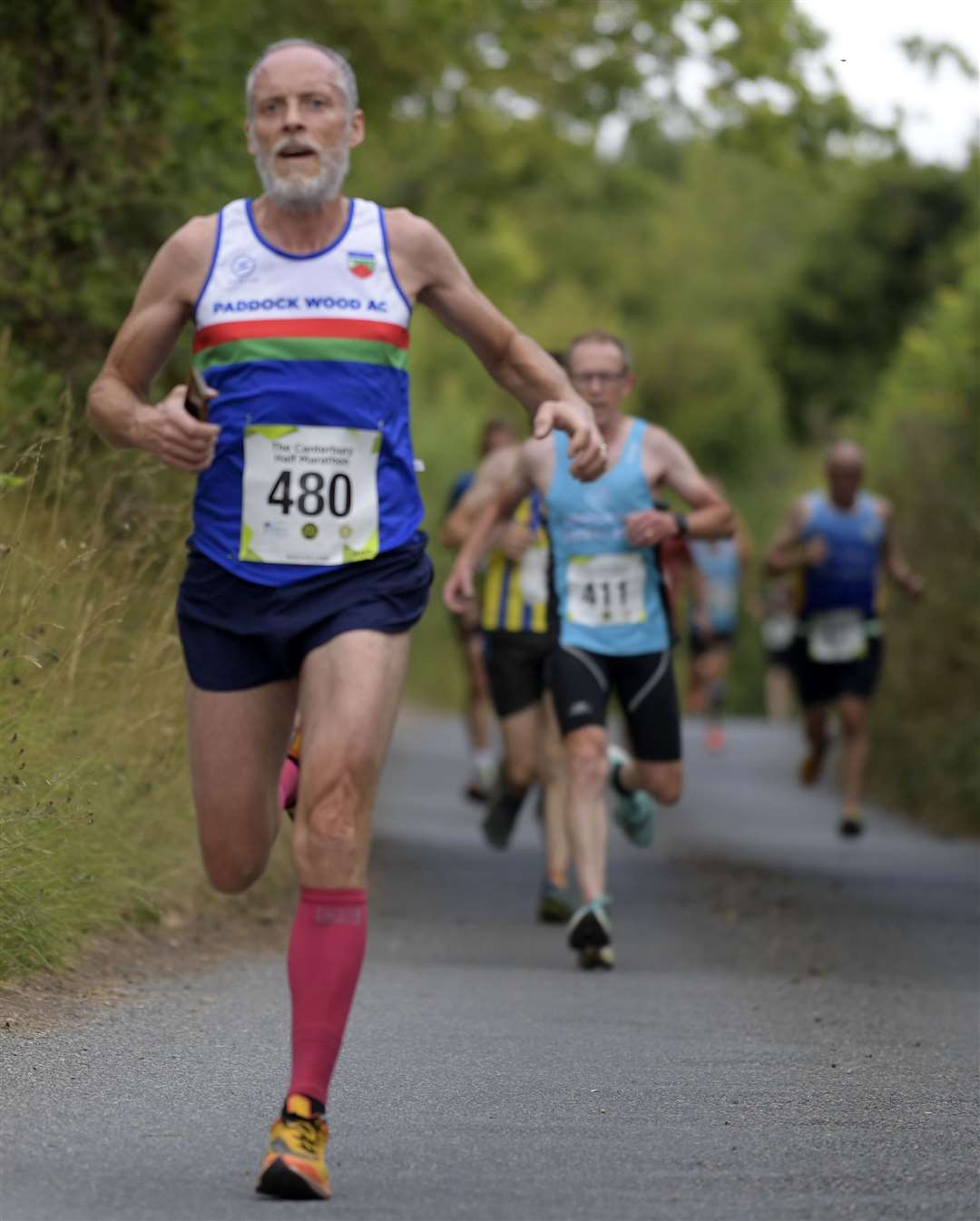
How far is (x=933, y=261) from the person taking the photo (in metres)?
55.7

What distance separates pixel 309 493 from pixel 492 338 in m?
0.65

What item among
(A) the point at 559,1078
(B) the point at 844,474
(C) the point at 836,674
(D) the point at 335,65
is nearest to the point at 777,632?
(C) the point at 836,674

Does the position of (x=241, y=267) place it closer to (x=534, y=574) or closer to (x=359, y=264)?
(x=359, y=264)

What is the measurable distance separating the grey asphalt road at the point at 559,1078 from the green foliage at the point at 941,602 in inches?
193

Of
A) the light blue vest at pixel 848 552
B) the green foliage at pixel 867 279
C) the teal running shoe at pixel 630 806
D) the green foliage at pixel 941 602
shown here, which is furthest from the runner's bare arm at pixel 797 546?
the green foliage at pixel 867 279

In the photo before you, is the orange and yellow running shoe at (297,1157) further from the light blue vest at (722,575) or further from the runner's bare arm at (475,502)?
the light blue vest at (722,575)

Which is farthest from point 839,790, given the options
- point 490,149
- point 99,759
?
point 99,759

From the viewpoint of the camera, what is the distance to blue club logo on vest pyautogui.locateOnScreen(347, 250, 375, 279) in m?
5.80

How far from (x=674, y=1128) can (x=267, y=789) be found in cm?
118

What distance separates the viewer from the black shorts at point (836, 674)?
53.9 ft

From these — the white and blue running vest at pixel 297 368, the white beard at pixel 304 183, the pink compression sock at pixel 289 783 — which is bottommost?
the pink compression sock at pixel 289 783

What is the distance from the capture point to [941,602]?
17500mm

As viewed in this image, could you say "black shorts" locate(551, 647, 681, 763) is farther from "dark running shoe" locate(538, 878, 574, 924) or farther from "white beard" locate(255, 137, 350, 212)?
"white beard" locate(255, 137, 350, 212)

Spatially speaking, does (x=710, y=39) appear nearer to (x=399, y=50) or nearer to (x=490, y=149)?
(x=399, y=50)
